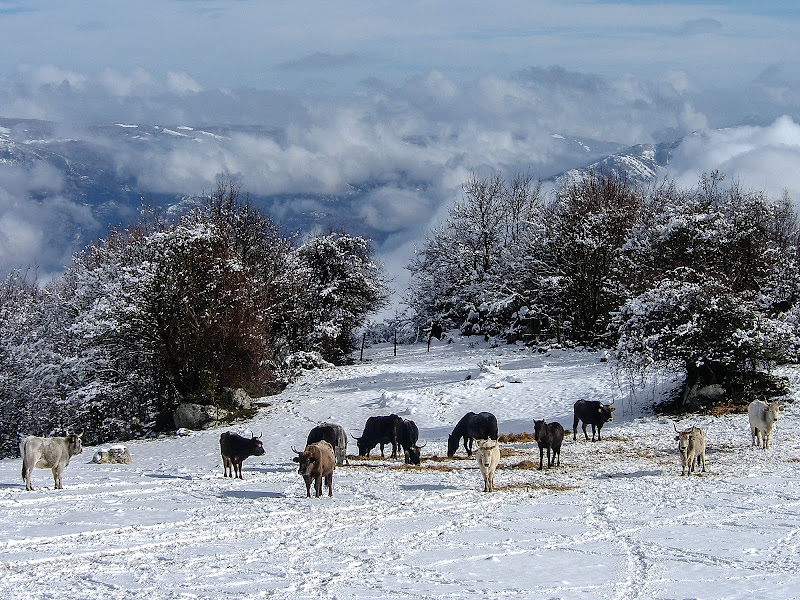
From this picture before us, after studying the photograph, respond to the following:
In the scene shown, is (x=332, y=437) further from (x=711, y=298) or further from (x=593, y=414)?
(x=711, y=298)

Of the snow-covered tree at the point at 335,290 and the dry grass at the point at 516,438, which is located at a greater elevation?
the snow-covered tree at the point at 335,290

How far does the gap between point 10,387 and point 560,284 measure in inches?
1223

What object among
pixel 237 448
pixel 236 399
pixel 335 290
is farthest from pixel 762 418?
pixel 335 290

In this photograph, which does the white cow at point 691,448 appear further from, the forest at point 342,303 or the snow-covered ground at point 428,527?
the forest at point 342,303

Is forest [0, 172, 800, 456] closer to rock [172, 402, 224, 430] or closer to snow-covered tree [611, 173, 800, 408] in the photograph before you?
snow-covered tree [611, 173, 800, 408]

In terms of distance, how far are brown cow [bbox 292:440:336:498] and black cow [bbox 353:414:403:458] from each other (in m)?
6.06

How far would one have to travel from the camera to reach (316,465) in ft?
51.2

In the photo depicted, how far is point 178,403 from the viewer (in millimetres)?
33844

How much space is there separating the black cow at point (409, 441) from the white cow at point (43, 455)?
8557 mm

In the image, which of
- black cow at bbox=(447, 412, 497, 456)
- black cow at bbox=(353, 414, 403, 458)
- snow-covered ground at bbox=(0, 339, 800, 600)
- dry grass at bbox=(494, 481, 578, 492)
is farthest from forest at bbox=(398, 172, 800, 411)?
dry grass at bbox=(494, 481, 578, 492)

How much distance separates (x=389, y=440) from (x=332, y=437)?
263 cm

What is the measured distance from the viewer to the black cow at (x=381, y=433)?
72.3ft

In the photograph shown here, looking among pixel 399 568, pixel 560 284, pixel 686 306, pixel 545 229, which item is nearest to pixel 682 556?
pixel 399 568

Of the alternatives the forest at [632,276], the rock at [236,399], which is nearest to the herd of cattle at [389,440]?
the forest at [632,276]
